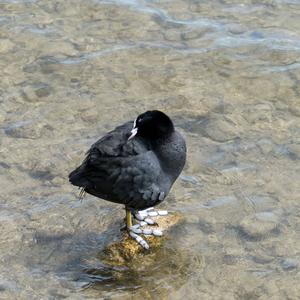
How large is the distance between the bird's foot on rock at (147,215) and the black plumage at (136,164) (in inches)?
16.5

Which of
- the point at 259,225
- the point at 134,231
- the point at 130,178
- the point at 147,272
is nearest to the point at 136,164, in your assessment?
the point at 130,178

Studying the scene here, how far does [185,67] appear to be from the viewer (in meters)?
8.16

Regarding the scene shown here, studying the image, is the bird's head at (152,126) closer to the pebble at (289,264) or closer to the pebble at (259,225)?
the pebble at (259,225)

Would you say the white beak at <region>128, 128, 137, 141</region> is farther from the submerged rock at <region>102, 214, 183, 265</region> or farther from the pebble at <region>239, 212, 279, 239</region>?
the pebble at <region>239, 212, 279, 239</region>

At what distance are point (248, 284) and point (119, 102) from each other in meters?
3.03

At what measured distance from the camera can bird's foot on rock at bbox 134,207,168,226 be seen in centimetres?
566

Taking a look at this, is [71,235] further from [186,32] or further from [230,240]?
[186,32]

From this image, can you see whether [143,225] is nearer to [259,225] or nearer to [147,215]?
[147,215]

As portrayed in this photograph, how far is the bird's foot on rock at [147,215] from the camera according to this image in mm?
5659

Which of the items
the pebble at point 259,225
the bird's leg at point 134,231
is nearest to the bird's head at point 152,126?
the bird's leg at point 134,231

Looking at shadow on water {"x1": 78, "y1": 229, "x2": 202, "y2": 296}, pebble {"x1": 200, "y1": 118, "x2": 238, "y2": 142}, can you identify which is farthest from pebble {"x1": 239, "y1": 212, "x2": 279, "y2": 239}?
pebble {"x1": 200, "y1": 118, "x2": 238, "y2": 142}

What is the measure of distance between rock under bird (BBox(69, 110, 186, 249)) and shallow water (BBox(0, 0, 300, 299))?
58 cm

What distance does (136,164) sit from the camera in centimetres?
507

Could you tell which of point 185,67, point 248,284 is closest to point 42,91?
point 185,67
